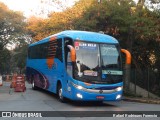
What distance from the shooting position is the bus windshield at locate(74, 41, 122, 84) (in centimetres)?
1633

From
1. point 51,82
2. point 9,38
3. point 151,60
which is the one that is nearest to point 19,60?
point 9,38

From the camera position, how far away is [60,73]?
60.4 ft

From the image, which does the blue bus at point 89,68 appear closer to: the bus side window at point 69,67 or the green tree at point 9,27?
the bus side window at point 69,67

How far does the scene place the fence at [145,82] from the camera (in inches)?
981

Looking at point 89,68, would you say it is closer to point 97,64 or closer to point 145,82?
point 97,64

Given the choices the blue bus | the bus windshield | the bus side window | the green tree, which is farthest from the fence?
the green tree

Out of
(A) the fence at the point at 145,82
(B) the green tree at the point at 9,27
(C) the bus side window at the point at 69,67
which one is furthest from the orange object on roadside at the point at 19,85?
(B) the green tree at the point at 9,27

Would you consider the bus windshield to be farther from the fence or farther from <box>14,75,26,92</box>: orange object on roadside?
<box>14,75,26,92</box>: orange object on roadside

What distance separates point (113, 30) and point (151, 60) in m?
8.37

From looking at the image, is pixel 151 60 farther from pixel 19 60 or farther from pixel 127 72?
pixel 19 60

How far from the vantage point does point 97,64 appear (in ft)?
54.3

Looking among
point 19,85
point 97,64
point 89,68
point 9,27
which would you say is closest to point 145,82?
point 19,85

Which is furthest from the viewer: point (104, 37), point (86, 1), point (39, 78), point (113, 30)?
point (86, 1)

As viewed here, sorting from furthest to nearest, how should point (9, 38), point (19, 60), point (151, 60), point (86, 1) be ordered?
point (19, 60) < point (9, 38) < point (151, 60) < point (86, 1)
